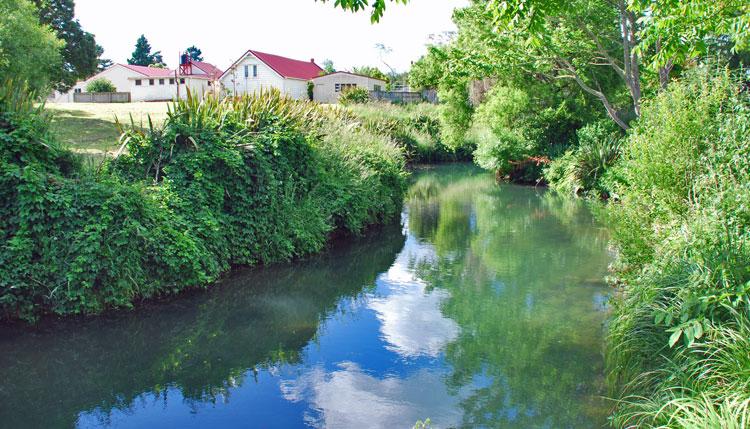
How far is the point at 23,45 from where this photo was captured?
22.0m

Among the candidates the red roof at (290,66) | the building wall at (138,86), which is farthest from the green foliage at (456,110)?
the red roof at (290,66)

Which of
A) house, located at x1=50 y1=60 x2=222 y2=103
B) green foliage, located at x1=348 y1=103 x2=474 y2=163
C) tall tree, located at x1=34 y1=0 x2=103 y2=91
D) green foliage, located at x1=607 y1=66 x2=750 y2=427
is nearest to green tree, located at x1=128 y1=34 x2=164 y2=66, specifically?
house, located at x1=50 y1=60 x2=222 y2=103

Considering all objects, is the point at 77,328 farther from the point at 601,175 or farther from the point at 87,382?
the point at 601,175

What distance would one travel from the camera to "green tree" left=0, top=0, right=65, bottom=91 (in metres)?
21.2

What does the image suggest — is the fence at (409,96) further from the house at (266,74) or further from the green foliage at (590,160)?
the green foliage at (590,160)

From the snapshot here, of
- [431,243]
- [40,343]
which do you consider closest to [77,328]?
[40,343]

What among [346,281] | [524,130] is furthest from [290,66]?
[346,281]

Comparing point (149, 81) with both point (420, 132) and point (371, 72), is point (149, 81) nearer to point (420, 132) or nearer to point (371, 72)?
point (371, 72)

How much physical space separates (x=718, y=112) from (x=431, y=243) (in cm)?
727

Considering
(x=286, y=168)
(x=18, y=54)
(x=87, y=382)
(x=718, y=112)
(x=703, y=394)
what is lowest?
(x=87, y=382)

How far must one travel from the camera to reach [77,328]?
821 cm

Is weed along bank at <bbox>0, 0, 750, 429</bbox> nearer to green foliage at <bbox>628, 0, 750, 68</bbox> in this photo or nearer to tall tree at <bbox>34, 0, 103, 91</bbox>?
green foliage at <bbox>628, 0, 750, 68</bbox>

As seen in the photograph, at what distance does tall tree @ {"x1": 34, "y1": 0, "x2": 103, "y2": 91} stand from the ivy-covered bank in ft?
90.4

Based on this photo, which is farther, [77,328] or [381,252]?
[381,252]
